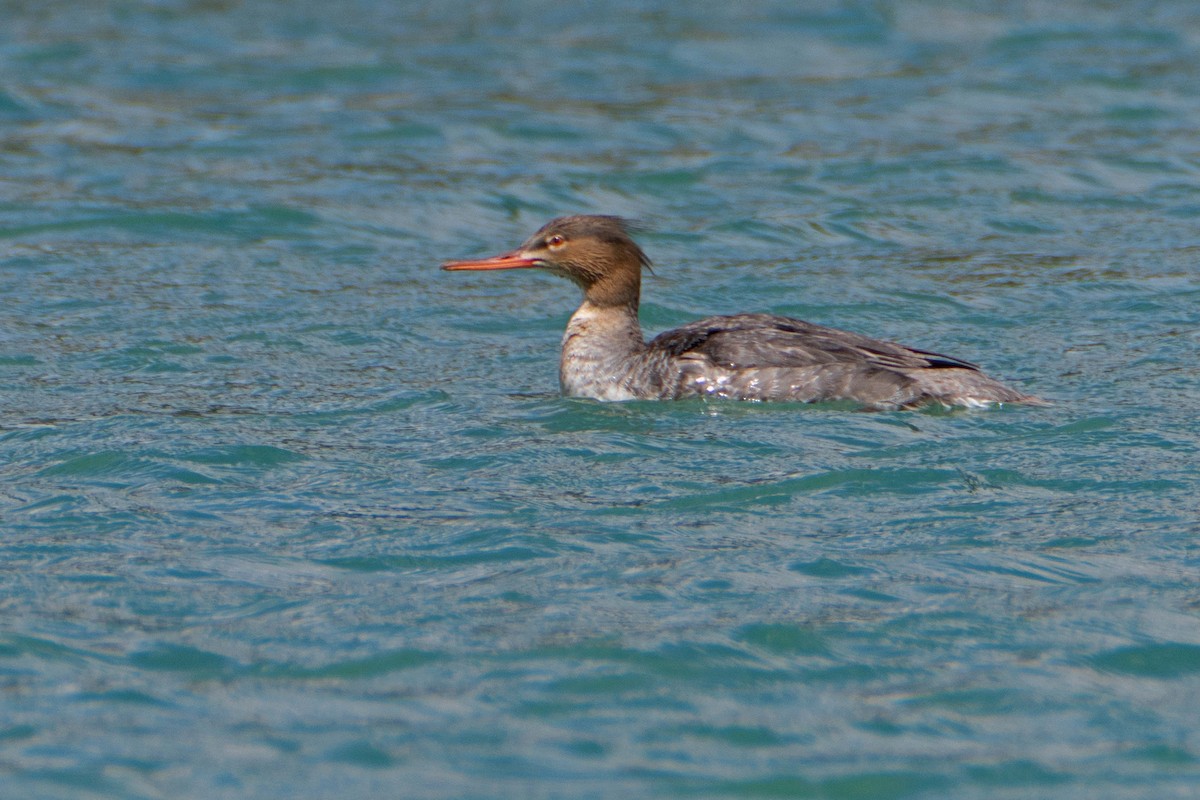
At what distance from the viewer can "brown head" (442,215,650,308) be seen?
10516 millimetres

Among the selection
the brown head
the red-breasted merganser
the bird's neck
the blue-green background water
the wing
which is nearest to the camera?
the blue-green background water

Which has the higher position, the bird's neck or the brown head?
the brown head

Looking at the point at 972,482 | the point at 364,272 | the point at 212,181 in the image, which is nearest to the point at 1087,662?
the point at 972,482

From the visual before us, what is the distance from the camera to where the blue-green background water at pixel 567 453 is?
18.6ft

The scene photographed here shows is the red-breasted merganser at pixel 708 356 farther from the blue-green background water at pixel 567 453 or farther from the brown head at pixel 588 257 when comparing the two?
the blue-green background water at pixel 567 453

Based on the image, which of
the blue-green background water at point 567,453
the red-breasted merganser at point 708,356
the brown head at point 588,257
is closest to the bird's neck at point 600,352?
the red-breasted merganser at point 708,356

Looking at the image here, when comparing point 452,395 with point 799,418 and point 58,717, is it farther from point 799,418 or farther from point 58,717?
point 58,717

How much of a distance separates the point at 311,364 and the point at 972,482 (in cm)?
475

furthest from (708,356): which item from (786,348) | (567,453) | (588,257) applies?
(567,453)

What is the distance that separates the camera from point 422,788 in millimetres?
5320

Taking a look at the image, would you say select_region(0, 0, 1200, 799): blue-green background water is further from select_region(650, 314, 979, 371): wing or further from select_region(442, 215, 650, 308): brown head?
select_region(442, 215, 650, 308): brown head

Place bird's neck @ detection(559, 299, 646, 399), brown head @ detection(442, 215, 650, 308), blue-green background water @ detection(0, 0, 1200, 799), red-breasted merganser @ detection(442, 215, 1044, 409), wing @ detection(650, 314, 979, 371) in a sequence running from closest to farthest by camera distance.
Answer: blue-green background water @ detection(0, 0, 1200, 799)
red-breasted merganser @ detection(442, 215, 1044, 409)
wing @ detection(650, 314, 979, 371)
bird's neck @ detection(559, 299, 646, 399)
brown head @ detection(442, 215, 650, 308)

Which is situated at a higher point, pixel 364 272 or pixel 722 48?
pixel 722 48

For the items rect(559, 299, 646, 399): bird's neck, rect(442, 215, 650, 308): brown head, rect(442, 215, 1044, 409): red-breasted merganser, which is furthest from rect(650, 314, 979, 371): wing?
rect(442, 215, 650, 308): brown head
